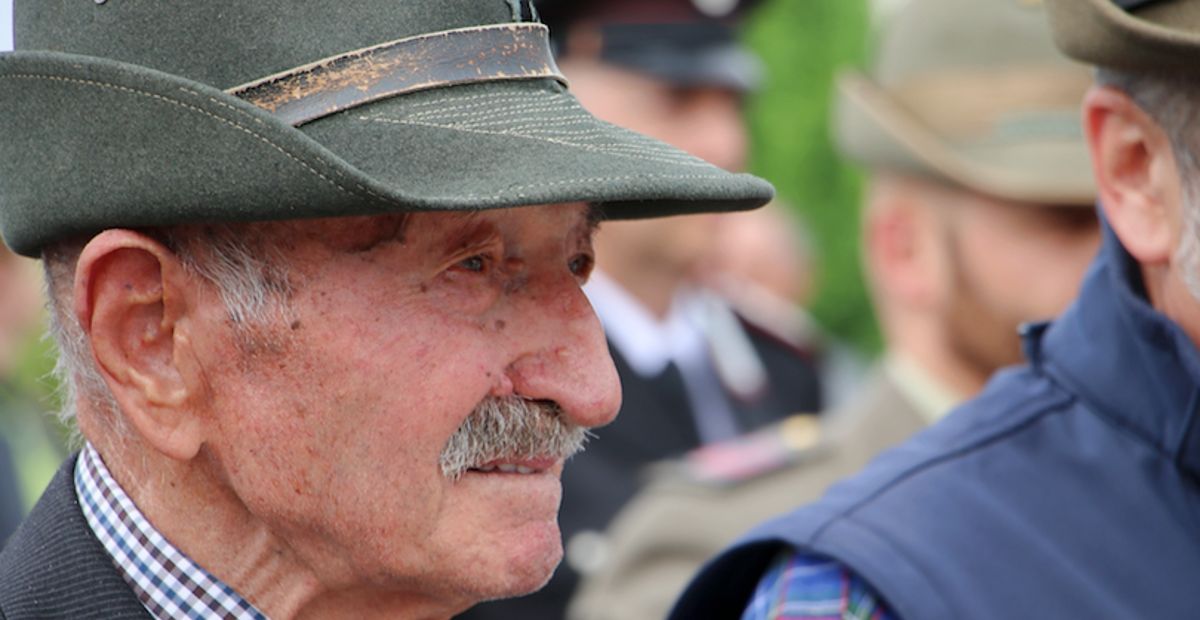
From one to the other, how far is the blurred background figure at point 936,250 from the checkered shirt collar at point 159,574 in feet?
6.02

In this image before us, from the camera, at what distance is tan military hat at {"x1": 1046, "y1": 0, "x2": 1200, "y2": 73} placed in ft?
8.12

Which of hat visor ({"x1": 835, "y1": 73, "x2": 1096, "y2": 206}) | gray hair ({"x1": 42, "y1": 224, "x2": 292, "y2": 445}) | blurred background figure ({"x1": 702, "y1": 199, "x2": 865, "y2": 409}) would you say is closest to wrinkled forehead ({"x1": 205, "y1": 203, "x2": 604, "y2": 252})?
gray hair ({"x1": 42, "y1": 224, "x2": 292, "y2": 445})

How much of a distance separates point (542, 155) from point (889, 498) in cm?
87

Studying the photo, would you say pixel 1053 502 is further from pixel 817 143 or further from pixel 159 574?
pixel 817 143

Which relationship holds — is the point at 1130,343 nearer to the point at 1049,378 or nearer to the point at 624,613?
the point at 1049,378

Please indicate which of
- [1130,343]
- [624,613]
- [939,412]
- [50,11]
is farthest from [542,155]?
[939,412]

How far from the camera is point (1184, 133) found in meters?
2.57

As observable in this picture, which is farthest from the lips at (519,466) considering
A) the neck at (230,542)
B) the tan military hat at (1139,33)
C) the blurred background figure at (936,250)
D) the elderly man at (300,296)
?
the blurred background figure at (936,250)

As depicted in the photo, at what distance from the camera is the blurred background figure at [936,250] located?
399 centimetres

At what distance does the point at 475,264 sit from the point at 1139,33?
1044 mm

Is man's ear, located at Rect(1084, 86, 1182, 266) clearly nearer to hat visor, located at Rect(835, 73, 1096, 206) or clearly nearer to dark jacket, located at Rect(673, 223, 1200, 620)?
dark jacket, located at Rect(673, 223, 1200, 620)

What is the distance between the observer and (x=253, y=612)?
85.8 inches

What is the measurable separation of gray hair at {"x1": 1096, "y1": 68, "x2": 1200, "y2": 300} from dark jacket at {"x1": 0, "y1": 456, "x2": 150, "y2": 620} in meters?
1.56

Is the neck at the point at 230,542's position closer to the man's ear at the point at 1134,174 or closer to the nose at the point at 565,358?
the nose at the point at 565,358
